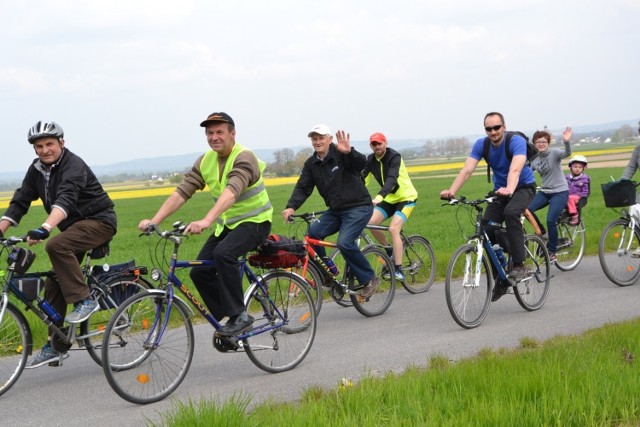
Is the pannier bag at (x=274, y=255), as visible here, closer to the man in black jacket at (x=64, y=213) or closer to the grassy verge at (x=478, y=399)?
the man in black jacket at (x=64, y=213)

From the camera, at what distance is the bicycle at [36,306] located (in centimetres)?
614

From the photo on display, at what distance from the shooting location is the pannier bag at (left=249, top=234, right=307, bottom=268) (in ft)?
22.7

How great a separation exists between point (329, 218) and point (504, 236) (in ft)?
6.27

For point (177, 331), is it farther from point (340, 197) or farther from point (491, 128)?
point (491, 128)

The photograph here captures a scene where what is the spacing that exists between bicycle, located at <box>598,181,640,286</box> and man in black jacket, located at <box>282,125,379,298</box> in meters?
3.32

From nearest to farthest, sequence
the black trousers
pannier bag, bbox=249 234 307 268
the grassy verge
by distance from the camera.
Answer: the grassy verge, the black trousers, pannier bag, bbox=249 234 307 268

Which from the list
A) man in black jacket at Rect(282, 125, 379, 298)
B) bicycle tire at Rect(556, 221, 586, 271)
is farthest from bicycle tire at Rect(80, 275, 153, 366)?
bicycle tire at Rect(556, 221, 586, 271)

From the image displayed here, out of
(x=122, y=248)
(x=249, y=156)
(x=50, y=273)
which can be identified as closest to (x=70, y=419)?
(x=50, y=273)

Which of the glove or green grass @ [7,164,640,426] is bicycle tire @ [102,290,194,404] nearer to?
green grass @ [7,164,640,426]

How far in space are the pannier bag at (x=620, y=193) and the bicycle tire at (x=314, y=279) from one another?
409 cm

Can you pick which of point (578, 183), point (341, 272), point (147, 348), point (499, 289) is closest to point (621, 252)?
point (499, 289)

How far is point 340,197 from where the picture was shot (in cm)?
909

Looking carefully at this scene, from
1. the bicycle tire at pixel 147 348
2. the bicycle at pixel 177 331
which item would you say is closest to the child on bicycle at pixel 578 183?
the bicycle at pixel 177 331

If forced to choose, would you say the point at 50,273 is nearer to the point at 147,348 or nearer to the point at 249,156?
the point at 147,348
